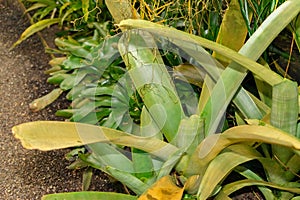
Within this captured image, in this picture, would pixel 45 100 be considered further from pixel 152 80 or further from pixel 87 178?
pixel 152 80

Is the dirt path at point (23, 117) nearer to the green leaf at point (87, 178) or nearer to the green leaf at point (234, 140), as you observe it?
the green leaf at point (87, 178)

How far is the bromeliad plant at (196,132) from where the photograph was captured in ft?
2.94

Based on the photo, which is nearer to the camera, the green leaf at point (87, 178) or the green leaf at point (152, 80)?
the green leaf at point (152, 80)

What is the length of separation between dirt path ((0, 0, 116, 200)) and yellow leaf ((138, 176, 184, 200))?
0.36 metres

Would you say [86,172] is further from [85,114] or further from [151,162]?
[151,162]

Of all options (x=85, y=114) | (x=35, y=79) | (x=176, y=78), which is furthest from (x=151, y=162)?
(x=35, y=79)

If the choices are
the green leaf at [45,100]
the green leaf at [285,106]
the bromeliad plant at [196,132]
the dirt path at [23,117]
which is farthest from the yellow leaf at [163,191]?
the green leaf at [45,100]

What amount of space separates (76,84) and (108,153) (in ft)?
1.82

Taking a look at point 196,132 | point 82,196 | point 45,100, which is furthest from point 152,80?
point 45,100

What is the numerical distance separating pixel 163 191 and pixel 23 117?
2.56 feet

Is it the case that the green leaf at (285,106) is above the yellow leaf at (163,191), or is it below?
above

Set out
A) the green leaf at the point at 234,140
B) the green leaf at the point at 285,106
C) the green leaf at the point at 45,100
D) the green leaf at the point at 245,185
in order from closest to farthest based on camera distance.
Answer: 1. the green leaf at the point at 234,140
2. the green leaf at the point at 285,106
3. the green leaf at the point at 245,185
4. the green leaf at the point at 45,100

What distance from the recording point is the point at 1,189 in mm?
1345

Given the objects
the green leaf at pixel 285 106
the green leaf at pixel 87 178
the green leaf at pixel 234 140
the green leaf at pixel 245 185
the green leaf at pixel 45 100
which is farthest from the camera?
the green leaf at pixel 45 100
